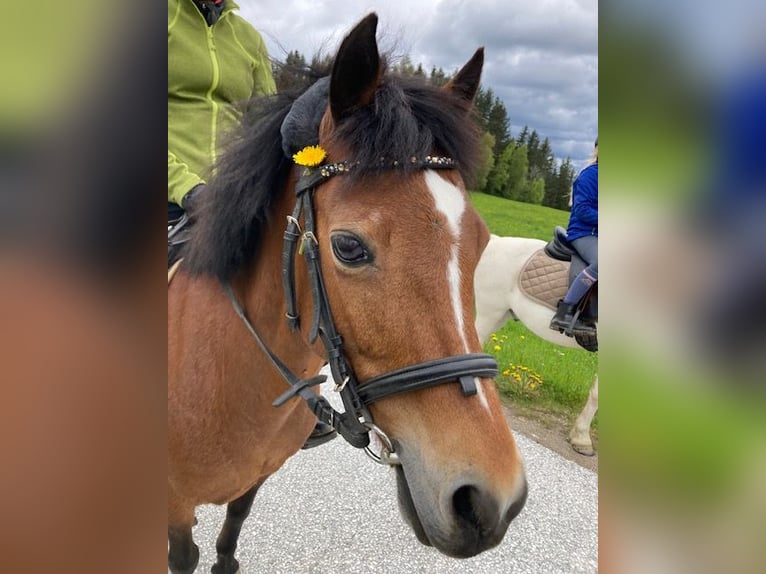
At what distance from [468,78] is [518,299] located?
3204mm

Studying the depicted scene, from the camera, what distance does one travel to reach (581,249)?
3.82 metres

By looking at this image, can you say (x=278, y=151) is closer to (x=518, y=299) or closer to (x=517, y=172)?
(x=518, y=299)

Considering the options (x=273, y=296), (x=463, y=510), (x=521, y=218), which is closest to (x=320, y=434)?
(x=273, y=296)

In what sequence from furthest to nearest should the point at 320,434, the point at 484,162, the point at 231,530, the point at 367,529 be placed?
the point at 367,529 → the point at 231,530 → the point at 320,434 → the point at 484,162

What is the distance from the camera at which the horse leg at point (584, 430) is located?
394 cm

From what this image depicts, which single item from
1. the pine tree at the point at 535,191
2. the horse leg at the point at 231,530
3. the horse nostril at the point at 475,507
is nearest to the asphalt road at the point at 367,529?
the horse leg at the point at 231,530

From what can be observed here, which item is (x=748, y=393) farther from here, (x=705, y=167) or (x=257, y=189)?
(x=257, y=189)

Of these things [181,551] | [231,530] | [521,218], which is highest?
[181,551]

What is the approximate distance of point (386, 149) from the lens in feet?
3.60

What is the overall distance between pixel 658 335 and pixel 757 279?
9cm

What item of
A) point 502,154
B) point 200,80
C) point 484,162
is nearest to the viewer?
point 484,162

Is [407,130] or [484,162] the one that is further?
[484,162]

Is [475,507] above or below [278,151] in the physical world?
below

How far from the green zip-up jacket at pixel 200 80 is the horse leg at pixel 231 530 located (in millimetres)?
1370
